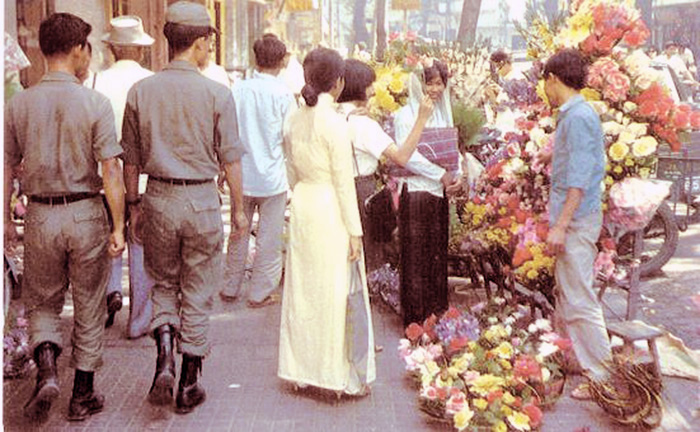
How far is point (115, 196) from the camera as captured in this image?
5.48 meters

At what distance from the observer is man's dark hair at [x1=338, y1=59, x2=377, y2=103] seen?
6617 millimetres

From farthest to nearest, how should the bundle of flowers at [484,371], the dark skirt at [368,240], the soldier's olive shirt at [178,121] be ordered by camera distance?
the dark skirt at [368,240]
the soldier's olive shirt at [178,121]
the bundle of flowers at [484,371]

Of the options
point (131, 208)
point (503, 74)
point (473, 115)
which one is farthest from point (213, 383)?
point (503, 74)

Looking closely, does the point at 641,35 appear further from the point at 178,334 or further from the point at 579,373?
the point at 178,334

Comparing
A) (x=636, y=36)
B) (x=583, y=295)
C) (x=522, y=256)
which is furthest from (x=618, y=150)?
(x=583, y=295)

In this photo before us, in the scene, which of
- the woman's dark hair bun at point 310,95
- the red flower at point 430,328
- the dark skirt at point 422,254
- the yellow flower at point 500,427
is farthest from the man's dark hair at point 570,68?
the yellow flower at point 500,427

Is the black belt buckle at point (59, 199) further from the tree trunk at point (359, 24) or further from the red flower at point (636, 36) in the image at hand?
the tree trunk at point (359, 24)

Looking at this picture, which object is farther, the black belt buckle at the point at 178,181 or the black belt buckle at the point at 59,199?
the black belt buckle at the point at 178,181

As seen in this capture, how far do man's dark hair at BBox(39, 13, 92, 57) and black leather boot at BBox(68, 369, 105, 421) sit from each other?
166cm

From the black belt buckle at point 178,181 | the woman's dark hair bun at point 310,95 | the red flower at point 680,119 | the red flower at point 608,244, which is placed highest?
the woman's dark hair bun at point 310,95

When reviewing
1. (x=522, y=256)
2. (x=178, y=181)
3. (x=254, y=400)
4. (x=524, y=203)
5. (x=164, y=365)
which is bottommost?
Answer: (x=254, y=400)

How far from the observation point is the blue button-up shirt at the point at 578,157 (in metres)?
5.74

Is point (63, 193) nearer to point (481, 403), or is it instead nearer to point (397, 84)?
point (481, 403)

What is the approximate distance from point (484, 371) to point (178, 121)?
6.89 feet
